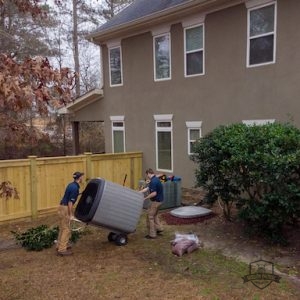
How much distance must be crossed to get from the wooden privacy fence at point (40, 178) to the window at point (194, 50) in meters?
3.88

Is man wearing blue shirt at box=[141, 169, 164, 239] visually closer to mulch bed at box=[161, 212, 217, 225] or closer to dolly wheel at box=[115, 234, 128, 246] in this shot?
dolly wheel at box=[115, 234, 128, 246]

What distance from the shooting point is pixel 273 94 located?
970cm

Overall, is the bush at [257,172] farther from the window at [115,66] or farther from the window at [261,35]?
the window at [115,66]

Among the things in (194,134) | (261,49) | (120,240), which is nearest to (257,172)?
(120,240)

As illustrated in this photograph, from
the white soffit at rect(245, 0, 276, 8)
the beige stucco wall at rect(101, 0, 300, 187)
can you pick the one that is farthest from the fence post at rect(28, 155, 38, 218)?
the white soffit at rect(245, 0, 276, 8)

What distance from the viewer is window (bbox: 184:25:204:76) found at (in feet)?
38.0

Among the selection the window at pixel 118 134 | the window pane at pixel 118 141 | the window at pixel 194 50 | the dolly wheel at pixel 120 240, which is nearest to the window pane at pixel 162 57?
the window at pixel 194 50

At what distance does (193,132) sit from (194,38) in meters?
2.96

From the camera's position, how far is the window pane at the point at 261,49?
9.73 m

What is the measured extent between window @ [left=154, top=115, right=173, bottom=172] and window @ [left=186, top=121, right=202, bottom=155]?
842 millimetres

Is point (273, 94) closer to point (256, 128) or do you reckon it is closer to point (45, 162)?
point (256, 128)

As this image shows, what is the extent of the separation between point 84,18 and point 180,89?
18.5m

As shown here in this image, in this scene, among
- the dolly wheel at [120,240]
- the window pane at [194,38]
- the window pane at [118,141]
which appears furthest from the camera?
the window pane at [118,141]

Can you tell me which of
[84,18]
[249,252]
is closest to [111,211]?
[249,252]
